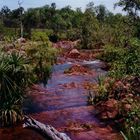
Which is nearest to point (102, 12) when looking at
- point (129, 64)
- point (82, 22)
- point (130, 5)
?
point (82, 22)

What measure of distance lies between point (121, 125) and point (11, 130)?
641cm

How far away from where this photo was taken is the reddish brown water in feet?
69.9

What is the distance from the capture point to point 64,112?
1050 inches

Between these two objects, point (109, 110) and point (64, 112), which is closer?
point (109, 110)

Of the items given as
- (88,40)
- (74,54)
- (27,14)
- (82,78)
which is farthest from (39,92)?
(27,14)

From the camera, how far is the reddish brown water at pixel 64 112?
69.9 feet

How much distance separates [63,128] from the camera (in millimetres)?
22703

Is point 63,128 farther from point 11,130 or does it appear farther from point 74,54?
point 74,54

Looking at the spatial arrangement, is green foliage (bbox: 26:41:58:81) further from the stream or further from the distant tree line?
the distant tree line

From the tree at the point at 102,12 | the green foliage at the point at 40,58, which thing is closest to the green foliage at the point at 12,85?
the green foliage at the point at 40,58

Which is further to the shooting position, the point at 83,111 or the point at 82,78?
the point at 82,78

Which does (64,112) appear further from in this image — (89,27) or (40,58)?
(89,27)

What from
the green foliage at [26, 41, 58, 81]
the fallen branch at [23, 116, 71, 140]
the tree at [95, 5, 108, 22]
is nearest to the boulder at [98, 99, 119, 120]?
the fallen branch at [23, 116, 71, 140]

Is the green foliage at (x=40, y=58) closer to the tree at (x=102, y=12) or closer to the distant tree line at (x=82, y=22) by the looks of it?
the distant tree line at (x=82, y=22)
